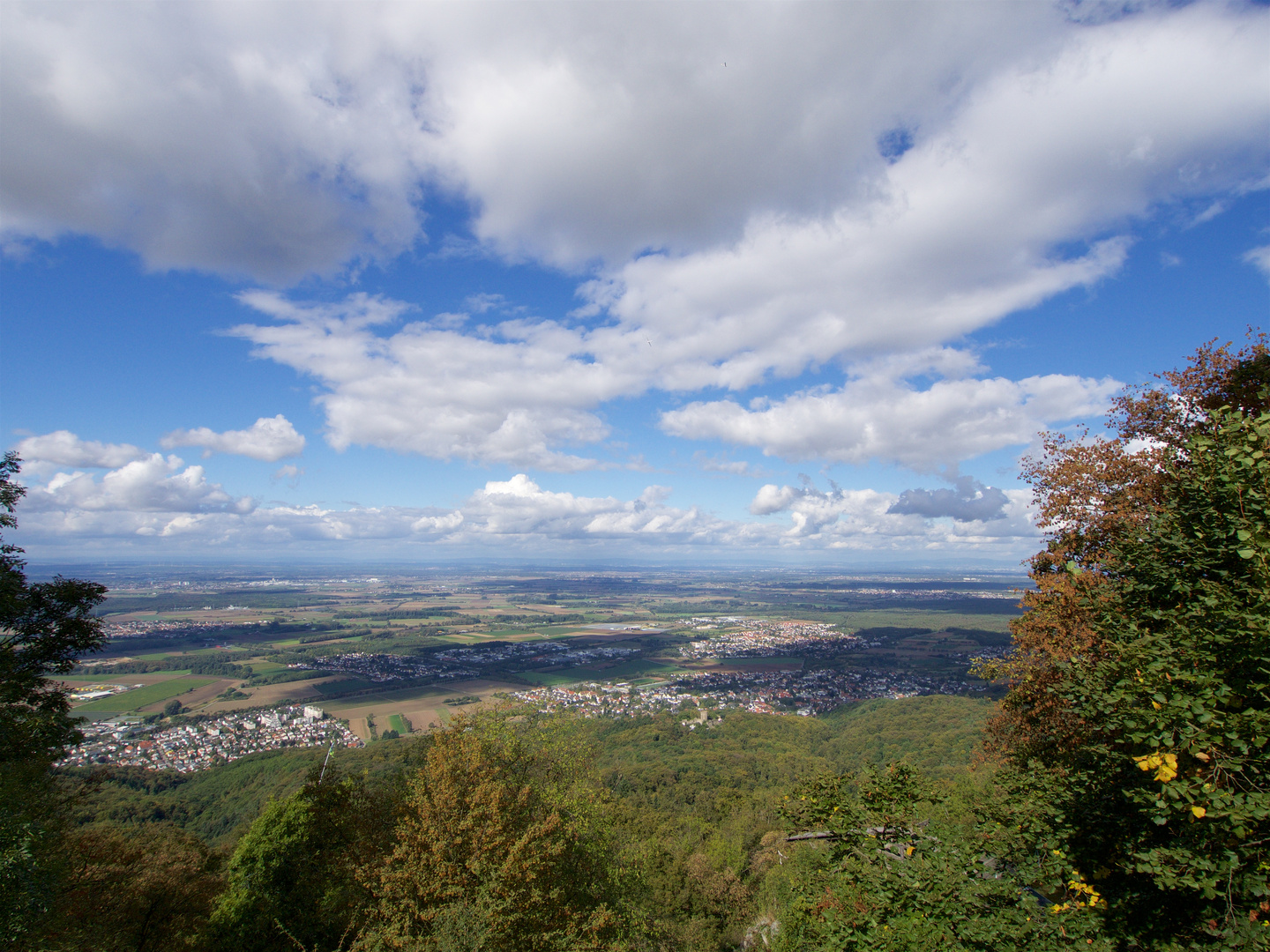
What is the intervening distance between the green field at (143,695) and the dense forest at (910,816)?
6651 cm

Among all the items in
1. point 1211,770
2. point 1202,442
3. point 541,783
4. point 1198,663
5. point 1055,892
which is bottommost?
point 541,783

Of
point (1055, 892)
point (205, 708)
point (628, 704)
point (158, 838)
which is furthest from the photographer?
point (628, 704)

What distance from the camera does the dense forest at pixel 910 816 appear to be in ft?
17.6

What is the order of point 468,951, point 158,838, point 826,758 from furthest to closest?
point 826,758 → point 158,838 → point 468,951

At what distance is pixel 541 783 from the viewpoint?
14977 millimetres

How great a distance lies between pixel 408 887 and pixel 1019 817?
11.1 metres

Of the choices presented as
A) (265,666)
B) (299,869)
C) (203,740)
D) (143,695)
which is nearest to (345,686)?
(265,666)

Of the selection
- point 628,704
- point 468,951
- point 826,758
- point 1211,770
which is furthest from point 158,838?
point 628,704

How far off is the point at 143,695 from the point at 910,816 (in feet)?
319

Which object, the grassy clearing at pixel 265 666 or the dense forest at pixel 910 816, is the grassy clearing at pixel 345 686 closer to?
the grassy clearing at pixel 265 666

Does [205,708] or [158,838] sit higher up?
[158,838]

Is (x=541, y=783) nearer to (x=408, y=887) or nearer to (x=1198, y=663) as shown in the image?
(x=408, y=887)

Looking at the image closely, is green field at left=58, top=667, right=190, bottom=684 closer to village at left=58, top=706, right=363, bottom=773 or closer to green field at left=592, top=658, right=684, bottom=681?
village at left=58, top=706, right=363, bottom=773

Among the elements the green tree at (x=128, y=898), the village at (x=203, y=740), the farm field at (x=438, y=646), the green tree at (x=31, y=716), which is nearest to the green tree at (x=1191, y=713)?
the green tree at (x=31, y=716)
